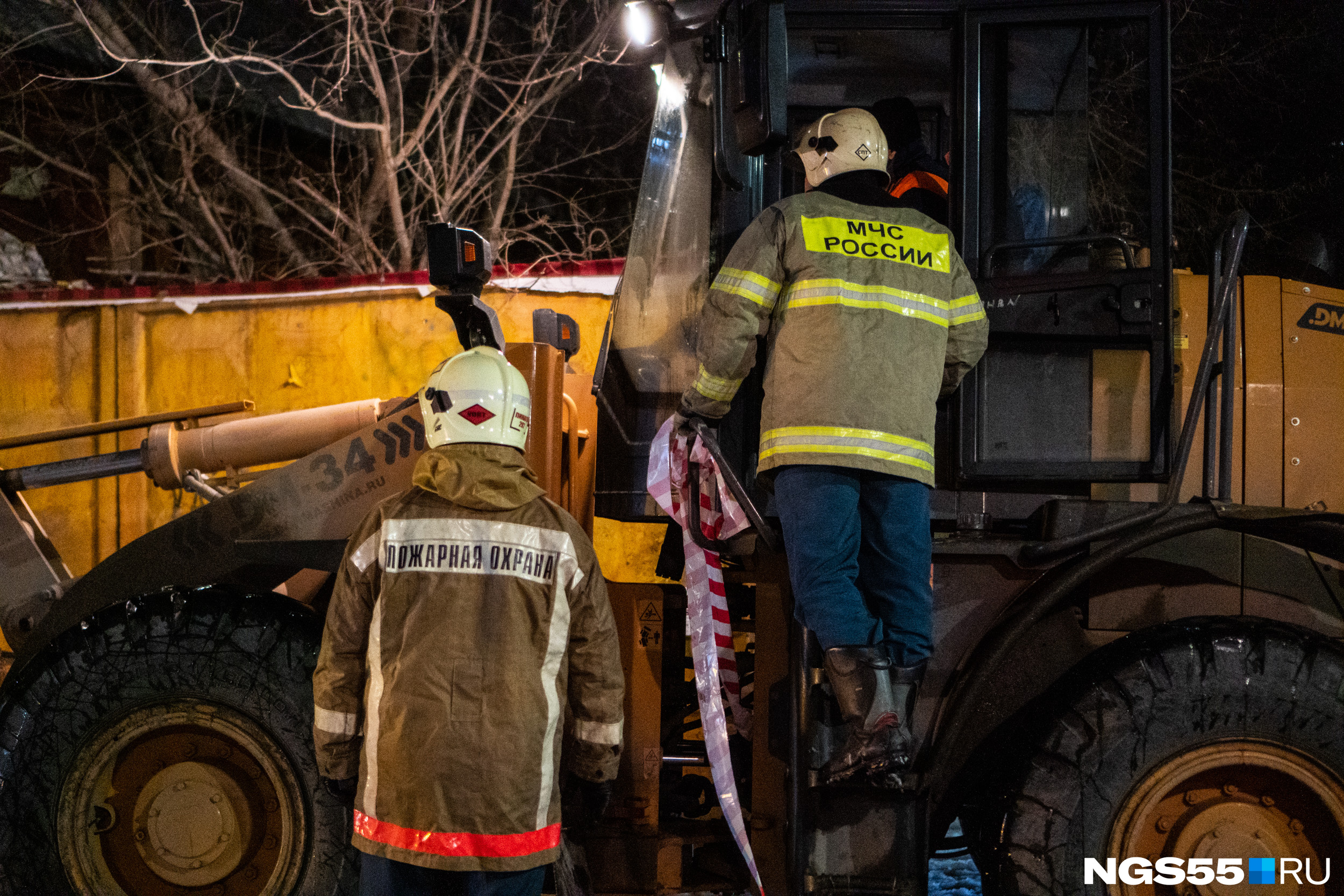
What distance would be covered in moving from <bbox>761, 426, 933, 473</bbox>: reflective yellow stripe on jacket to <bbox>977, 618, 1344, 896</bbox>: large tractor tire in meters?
0.85

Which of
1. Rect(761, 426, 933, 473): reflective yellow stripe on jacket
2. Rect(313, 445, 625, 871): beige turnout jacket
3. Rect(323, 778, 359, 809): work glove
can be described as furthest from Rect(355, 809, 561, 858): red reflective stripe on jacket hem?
Rect(761, 426, 933, 473): reflective yellow stripe on jacket

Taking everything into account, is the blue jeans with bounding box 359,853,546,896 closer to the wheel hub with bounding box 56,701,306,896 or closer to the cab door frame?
the wheel hub with bounding box 56,701,306,896

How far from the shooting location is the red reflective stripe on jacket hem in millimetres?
2559

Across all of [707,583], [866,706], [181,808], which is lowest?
[181,808]

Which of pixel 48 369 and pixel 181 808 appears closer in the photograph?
pixel 181 808

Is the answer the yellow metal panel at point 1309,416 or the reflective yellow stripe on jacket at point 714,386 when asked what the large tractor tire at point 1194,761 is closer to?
the yellow metal panel at point 1309,416

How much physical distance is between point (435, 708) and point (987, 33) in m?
2.52

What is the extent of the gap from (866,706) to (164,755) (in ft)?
7.84

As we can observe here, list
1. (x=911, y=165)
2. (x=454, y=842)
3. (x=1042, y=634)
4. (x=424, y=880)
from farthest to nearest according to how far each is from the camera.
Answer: (x=911, y=165) < (x=1042, y=634) < (x=424, y=880) < (x=454, y=842)

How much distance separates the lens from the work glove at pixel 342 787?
9.20ft

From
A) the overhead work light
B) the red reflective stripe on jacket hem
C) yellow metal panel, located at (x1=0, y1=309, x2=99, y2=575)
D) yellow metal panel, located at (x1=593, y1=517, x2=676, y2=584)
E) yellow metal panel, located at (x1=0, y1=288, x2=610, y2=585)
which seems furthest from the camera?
yellow metal panel, located at (x1=0, y1=309, x2=99, y2=575)

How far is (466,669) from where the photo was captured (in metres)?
2.59

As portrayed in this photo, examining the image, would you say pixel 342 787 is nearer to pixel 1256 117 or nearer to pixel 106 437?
pixel 106 437
